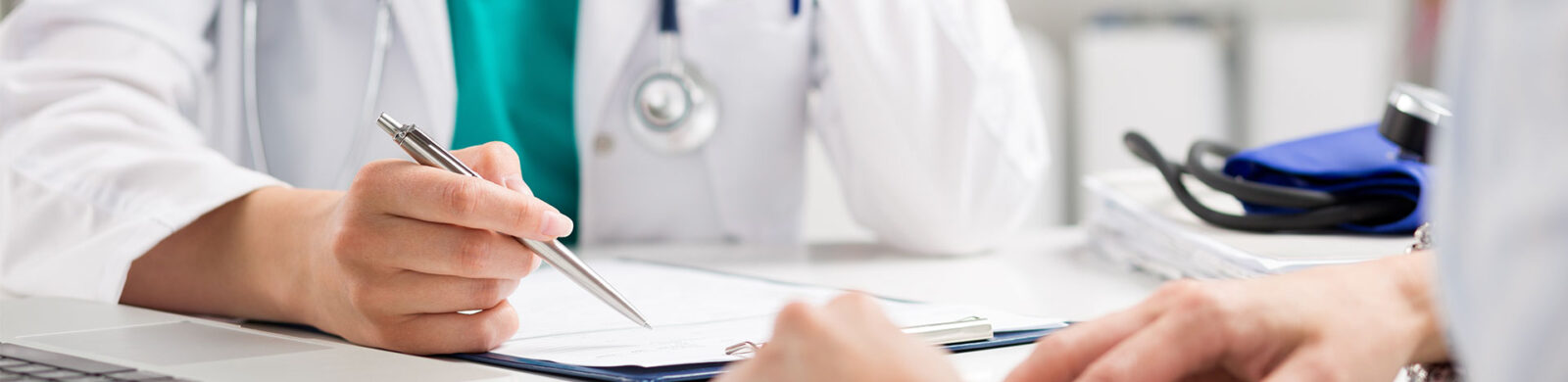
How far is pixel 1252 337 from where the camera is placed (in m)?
0.31

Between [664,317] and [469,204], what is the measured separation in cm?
11

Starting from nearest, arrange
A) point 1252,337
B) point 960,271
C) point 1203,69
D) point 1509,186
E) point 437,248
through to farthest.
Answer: point 1509,186
point 1252,337
point 437,248
point 960,271
point 1203,69

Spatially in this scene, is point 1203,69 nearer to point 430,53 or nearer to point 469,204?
point 430,53

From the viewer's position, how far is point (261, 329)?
494 mm

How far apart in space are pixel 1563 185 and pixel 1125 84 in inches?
70.0

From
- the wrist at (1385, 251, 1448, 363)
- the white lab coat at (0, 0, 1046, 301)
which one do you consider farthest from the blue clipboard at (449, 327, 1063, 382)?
the white lab coat at (0, 0, 1046, 301)

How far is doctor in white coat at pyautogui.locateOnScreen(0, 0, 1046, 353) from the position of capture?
425mm

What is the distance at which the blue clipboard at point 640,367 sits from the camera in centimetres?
36

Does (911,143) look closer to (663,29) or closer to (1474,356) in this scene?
(663,29)

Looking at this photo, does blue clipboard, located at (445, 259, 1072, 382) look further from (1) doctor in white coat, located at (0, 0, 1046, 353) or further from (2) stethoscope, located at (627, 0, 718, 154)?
(2) stethoscope, located at (627, 0, 718, 154)

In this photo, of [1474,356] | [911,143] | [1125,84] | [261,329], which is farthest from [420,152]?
[1125,84]

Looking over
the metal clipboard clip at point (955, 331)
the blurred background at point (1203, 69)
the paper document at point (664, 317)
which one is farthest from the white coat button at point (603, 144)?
the blurred background at point (1203, 69)

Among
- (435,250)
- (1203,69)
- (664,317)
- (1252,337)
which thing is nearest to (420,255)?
(435,250)

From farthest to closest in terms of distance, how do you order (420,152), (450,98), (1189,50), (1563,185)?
(1189,50), (450,98), (420,152), (1563,185)
